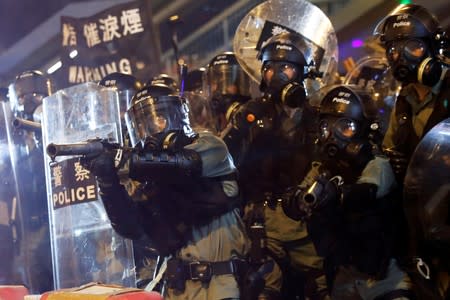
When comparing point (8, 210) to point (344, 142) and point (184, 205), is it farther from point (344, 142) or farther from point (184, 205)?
point (344, 142)

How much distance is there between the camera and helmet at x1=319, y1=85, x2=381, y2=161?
3.50 m

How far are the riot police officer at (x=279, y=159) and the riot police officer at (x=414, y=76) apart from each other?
0.48m

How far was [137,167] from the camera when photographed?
307 cm

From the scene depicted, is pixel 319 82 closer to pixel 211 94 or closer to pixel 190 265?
pixel 211 94

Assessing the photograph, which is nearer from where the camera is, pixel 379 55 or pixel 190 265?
pixel 190 265

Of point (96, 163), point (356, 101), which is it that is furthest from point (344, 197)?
point (96, 163)

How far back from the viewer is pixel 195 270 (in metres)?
3.29

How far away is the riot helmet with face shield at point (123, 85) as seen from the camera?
4.78m

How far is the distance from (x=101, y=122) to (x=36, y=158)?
40.2 inches

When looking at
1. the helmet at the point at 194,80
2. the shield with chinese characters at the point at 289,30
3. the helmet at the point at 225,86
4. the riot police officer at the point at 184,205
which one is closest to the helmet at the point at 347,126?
the riot police officer at the point at 184,205

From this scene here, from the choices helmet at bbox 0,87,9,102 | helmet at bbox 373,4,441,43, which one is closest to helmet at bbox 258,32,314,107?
helmet at bbox 373,4,441,43

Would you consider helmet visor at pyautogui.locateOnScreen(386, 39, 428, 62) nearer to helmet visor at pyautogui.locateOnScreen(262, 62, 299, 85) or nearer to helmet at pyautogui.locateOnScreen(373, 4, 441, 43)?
helmet at pyautogui.locateOnScreen(373, 4, 441, 43)

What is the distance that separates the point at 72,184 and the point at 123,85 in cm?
109

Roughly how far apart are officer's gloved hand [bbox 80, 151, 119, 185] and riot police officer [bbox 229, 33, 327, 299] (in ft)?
3.04
